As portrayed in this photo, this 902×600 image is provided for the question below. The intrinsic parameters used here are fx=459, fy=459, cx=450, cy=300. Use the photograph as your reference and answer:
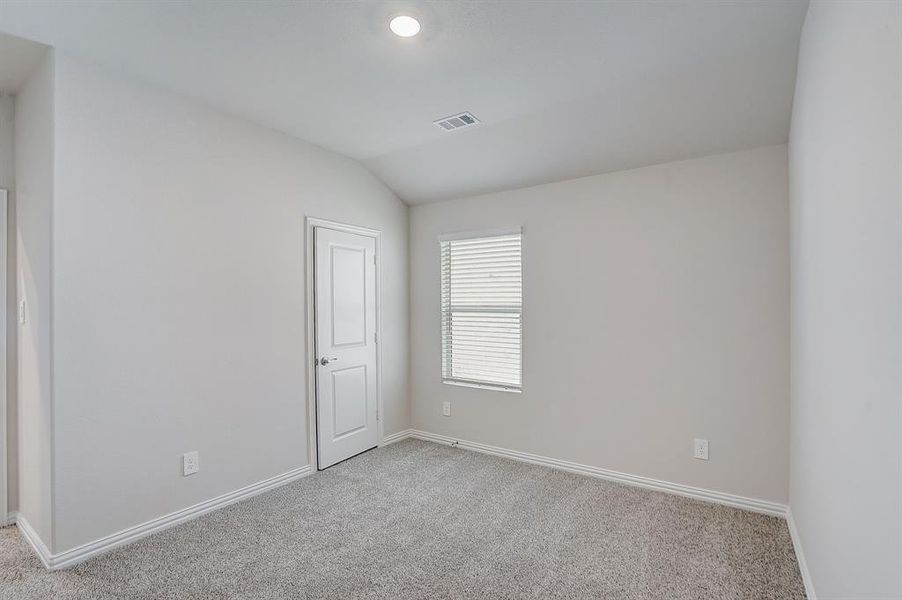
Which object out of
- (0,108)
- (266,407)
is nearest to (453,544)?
(266,407)

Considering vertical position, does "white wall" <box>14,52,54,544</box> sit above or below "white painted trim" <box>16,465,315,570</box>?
above

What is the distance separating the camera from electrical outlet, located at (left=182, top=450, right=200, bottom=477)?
2824mm

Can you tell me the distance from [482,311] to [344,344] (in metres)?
1.25

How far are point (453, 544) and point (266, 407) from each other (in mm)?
1647

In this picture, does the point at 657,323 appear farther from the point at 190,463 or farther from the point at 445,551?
the point at 190,463

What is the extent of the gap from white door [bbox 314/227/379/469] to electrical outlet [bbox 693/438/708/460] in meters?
2.60

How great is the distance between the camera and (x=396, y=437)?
14.5 feet

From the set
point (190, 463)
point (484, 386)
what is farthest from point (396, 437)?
point (190, 463)

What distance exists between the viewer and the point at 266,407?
3.29m

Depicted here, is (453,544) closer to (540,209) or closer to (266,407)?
(266,407)

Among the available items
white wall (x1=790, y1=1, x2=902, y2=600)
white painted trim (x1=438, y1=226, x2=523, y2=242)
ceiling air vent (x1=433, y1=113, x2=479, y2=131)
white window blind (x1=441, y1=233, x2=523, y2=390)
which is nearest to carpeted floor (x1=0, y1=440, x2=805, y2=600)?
white wall (x1=790, y1=1, x2=902, y2=600)

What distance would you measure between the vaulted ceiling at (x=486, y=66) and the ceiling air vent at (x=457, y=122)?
0.26 ft

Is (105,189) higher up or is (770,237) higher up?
(105,189)

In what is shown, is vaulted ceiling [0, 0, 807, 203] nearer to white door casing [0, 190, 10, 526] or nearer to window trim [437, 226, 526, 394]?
window trim [437, 226, 526, 394]
